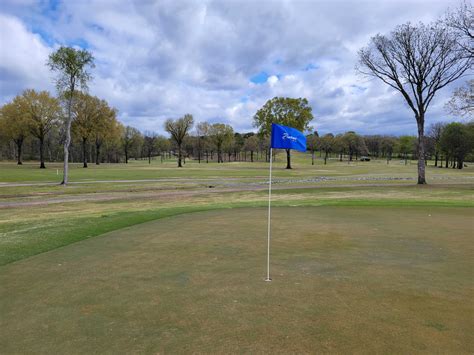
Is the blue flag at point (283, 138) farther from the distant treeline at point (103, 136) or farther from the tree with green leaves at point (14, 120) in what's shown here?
the tree with green leaves at point (14, 120)

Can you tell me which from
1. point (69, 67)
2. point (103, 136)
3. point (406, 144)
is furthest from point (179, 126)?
point (406, 144)

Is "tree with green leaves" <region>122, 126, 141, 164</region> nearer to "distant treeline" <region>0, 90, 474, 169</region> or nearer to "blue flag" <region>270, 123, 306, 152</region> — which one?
"distant treeline" <region>0, 90, 474, 169</region>

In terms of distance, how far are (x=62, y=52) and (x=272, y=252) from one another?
32.1 meters

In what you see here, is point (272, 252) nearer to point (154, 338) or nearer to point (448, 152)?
point (154, 338)

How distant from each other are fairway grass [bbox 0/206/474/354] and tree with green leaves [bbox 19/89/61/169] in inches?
2717

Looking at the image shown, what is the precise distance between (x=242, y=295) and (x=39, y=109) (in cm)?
7595

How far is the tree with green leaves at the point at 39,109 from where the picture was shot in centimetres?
6844

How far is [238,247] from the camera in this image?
9.70 meters

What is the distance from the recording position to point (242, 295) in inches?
240

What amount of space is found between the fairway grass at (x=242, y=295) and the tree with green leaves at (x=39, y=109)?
6901 centimetres

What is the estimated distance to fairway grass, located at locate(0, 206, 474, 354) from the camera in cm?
453

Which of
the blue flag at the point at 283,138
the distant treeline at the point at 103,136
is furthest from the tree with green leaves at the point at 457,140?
the blue flag at the point at 283,138

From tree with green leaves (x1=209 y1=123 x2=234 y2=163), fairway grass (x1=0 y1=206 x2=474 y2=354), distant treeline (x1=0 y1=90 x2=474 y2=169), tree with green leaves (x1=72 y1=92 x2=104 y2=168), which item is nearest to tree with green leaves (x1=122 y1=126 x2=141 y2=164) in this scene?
distant treeline (x1=0 y1=90 x2=474 y2=169)

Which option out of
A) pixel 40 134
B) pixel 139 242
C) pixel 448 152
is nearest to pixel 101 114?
pixel 40 134
